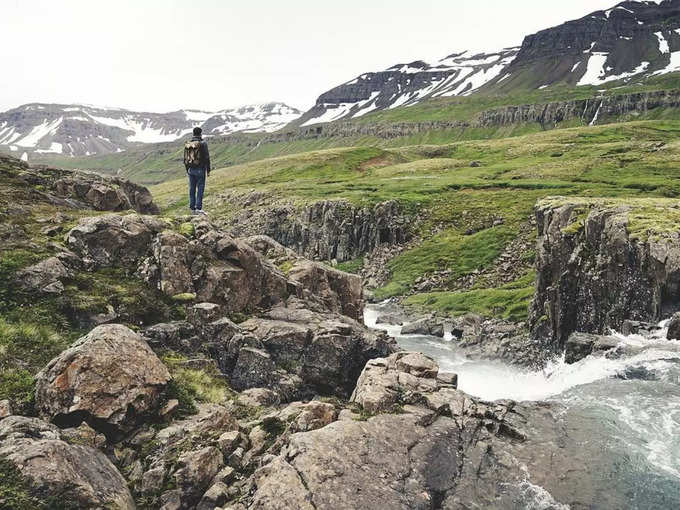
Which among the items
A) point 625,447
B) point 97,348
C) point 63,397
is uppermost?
point 97,348

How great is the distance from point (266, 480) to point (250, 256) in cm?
1646

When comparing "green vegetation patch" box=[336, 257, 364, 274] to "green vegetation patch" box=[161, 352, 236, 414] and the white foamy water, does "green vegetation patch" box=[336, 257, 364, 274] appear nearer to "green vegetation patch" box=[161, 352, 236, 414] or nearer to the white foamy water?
the white foamy water

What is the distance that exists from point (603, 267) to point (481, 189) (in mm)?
81455

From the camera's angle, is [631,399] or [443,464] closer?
[443,464]

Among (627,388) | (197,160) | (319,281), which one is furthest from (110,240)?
(627,388)

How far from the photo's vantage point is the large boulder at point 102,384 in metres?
13.9

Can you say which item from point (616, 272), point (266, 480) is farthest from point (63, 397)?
point (616, 272)

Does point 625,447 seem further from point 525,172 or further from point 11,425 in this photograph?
point 525,172

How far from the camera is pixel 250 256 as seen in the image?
27.6m

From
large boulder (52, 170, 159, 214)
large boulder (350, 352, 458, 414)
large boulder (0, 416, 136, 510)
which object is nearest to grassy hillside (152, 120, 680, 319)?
large boulder (350, 352, 458, 414)

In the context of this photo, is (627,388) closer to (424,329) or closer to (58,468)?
(58,468)

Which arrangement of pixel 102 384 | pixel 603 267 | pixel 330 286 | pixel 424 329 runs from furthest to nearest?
1. pixel 424 329
2. pixel 603 267
3. pixel 330 286
4. pixel 102 384

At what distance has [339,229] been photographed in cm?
11094

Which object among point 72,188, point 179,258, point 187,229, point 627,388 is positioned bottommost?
point 627,388
